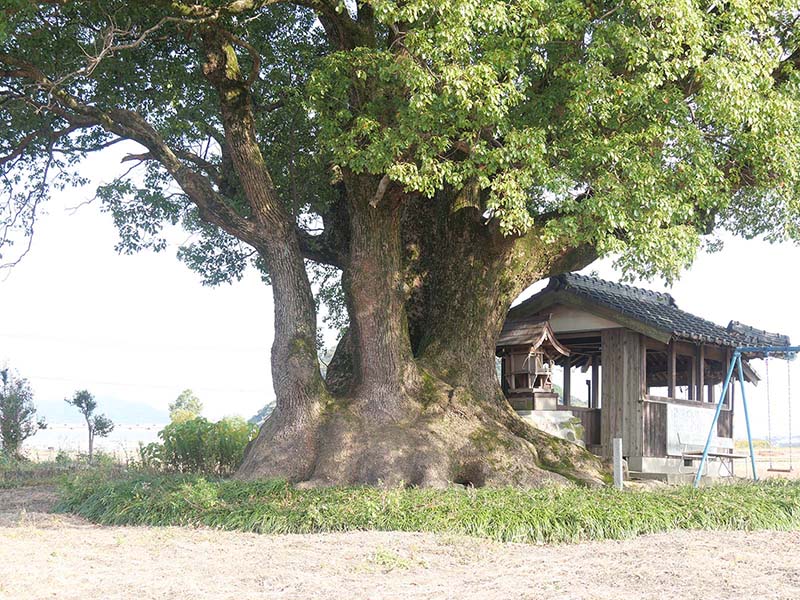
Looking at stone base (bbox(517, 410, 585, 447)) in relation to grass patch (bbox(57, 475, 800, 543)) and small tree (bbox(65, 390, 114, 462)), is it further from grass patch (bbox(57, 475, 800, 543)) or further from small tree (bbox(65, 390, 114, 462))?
small tree (bbox(65, 390, 114, 462))

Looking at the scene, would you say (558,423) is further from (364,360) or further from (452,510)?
(452,510)

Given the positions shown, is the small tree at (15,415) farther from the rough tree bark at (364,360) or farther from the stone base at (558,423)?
the stone base at (558,423)

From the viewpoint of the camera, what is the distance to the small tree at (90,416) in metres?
21.5

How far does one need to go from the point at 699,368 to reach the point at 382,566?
38.5 feet

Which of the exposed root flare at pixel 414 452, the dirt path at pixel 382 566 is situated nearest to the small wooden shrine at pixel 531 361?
the exposed root flare at pixel 414 452

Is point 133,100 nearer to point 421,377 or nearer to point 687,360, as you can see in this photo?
point 421,377

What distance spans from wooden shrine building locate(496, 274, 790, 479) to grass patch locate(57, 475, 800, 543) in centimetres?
418

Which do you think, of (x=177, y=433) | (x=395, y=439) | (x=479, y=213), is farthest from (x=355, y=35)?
(x=177, y=433)

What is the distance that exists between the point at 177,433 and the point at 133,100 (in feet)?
20.5

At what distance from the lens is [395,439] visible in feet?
39.6

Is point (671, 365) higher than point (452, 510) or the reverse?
higher

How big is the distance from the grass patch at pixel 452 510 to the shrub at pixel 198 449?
3637mm

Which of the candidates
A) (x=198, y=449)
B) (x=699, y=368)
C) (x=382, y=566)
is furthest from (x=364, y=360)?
(x=699, y=368)

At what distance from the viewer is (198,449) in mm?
15320
